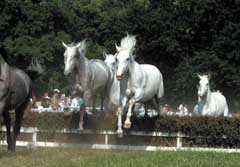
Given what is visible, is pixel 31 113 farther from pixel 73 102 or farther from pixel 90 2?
pixel 90 2

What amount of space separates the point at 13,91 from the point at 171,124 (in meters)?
6.82

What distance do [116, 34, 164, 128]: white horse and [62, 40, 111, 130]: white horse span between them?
87 cm

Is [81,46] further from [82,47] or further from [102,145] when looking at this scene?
[102,145]

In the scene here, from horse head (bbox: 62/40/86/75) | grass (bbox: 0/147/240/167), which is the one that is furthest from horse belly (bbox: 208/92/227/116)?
grass (bbox: 0/147/240/167)

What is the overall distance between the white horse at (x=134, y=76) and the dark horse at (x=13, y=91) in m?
3.70

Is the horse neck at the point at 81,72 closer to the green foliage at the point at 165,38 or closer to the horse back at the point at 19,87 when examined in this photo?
the horse back at the point at 19,87

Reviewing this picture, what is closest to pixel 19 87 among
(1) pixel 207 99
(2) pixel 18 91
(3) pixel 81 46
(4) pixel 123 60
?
(2) pixel 18 91

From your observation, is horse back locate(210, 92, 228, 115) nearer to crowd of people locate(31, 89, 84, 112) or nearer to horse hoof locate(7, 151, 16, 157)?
crowd of people locate(31, 89, 84, 112)

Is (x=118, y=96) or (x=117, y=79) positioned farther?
(x=118, y=96)

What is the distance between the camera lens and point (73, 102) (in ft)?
75.5

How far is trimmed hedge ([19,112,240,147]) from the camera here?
19.7 m

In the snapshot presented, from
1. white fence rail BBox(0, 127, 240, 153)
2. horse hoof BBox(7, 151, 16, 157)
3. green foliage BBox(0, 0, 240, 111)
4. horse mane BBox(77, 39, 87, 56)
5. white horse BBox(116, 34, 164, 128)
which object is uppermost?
green foliage BBox(0, 0, 240, 111)

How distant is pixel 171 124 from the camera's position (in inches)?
786

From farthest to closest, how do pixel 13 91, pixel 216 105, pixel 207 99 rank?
1. pixel 216 105
2. pixel 207 99
3. pixel 13 91
